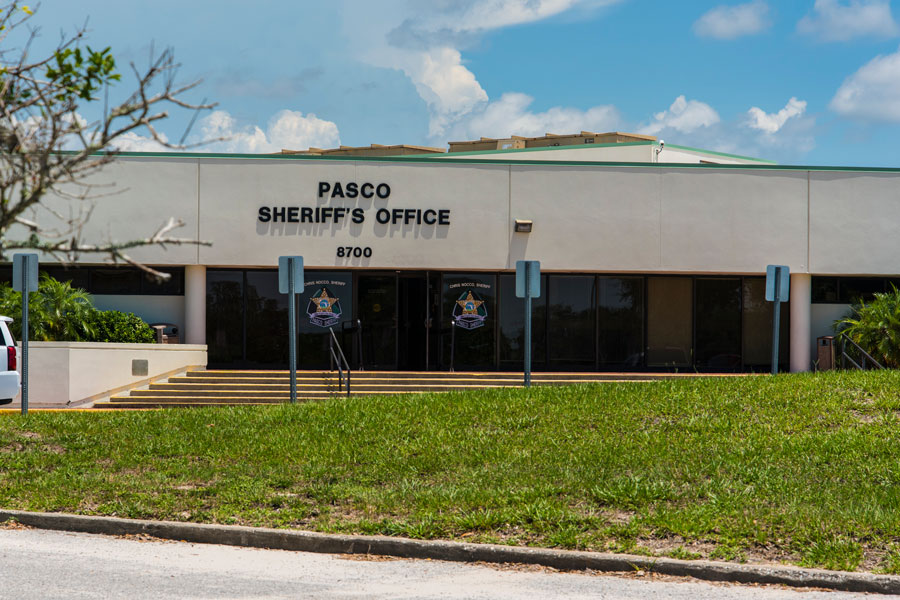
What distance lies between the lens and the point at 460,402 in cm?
1467

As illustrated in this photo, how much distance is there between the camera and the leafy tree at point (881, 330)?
22.9 metres

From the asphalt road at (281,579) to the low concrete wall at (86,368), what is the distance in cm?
1278

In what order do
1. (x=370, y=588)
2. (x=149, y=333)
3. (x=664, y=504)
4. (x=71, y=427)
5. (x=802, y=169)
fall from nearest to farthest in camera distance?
(x=370, y=588), (x=664, y=504), (x=71, y=427), (x=149, y=333), (x=802, y=169)

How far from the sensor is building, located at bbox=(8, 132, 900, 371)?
24.5 metres

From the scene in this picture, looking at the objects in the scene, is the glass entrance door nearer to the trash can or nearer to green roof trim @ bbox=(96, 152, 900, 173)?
green roof trim @ bbox=(96, 152, 900, 173)

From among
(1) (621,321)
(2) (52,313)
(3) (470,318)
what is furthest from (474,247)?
(2) (52,313)

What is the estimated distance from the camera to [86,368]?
71.1ft

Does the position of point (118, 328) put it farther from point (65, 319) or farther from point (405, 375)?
point (405, 375)

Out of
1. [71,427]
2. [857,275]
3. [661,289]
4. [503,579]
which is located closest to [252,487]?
[503,579]

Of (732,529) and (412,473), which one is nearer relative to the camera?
(732,529)

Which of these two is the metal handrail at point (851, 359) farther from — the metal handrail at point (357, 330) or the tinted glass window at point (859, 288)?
the metal handrail at point (357, 330)

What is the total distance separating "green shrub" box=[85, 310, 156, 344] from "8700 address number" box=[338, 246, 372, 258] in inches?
188

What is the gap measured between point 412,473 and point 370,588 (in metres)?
3.49

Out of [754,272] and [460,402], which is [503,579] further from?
[754,272]
